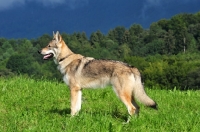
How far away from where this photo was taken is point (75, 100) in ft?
33.3

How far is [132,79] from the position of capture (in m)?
9.42

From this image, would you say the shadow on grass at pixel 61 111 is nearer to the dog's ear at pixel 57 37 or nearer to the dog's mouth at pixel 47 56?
the dog's mouth at pixel 47 56

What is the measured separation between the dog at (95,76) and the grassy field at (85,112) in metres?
0.39

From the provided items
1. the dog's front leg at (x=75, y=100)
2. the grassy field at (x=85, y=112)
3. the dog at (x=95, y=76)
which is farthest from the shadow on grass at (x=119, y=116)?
the dog's front leg at (x=75, y=100)

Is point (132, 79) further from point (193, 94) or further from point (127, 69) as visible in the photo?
point (193, 94)

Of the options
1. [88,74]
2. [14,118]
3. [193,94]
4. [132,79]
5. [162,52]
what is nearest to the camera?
[14,118]

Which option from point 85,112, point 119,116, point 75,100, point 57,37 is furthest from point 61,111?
point 57,37

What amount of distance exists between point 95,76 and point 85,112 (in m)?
0.96

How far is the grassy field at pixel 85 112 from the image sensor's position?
8125 mm

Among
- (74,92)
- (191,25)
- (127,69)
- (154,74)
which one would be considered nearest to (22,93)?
(74,92)

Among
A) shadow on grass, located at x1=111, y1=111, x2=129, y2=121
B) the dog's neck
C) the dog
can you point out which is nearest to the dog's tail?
the dog

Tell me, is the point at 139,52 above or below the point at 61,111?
above

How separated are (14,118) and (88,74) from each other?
2306 millimetres

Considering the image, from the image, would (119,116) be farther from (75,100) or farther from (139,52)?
(139,52)
